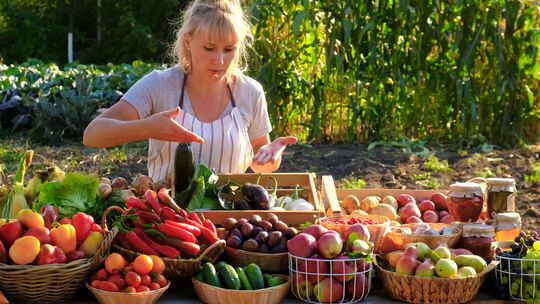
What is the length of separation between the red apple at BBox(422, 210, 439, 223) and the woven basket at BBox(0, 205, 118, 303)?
1.63 meters

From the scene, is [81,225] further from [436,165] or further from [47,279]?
[436,165]

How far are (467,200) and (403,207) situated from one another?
553mm

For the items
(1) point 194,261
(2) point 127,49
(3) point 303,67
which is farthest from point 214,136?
(2) point 127,49

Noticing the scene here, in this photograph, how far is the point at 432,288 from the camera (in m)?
2.70

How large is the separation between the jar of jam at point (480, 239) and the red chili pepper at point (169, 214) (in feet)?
3.75

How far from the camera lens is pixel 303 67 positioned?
364 inches

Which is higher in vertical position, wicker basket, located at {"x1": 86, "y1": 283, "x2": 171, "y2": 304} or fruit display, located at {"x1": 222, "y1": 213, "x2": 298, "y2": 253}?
fruit display, located at {"x1": 222, "y1": 213, "x2": 298, "y2": 253}

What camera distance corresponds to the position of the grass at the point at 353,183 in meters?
7.11

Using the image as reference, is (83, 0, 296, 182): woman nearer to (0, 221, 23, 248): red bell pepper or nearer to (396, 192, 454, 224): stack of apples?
(396, 192, 454, 224): stack of apples

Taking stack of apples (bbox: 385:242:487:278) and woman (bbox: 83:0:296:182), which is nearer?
stack of apples (bbox: 385:242:487:278)

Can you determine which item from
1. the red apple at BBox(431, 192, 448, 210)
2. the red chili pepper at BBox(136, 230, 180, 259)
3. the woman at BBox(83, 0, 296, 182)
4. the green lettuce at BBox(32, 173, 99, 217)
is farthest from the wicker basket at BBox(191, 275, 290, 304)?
the red apple at BBox(431, 192, 448, 210)

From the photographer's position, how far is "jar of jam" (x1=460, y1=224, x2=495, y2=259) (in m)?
3.01

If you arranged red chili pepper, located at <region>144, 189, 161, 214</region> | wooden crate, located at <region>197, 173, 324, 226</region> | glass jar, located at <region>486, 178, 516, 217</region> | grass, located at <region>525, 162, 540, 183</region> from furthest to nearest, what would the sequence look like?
1. grass, located at <region>525, 162, 540, 183</region>
2. glass jar, located at <region>486, 178, 516, 217</region>
3. wooden crate, located at <region>197, 173, 324, 226</region>
4. red chili pepper, located at <region>144, 189, 161, 214</region>

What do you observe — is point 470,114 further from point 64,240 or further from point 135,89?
point 64,240
